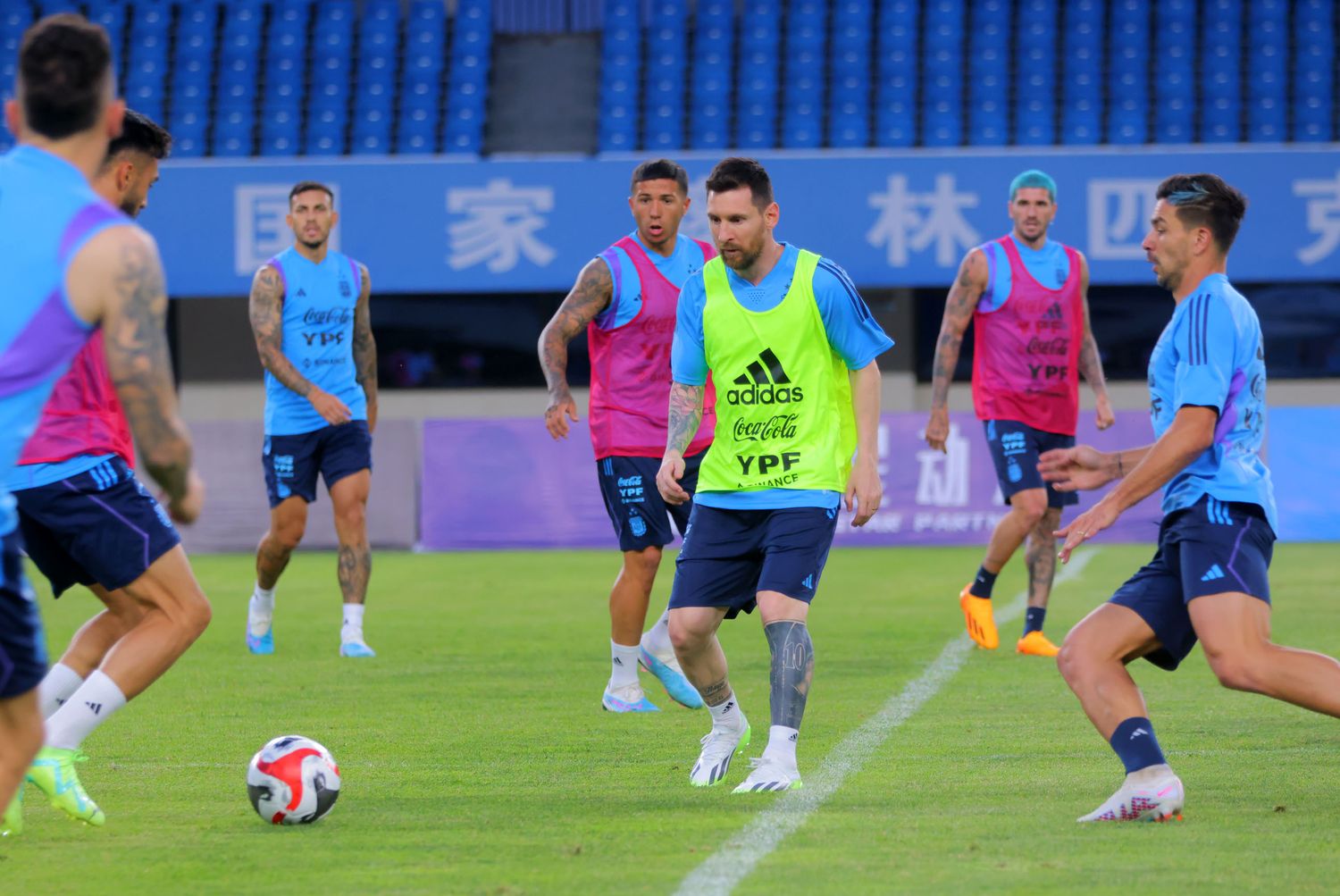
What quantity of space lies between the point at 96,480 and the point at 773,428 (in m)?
2.07

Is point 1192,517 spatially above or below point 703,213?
below

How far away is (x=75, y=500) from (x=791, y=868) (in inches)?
90.8

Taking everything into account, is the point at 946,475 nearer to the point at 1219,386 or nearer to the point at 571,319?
the point at 571,319

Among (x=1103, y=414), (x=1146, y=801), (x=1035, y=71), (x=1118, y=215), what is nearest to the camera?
(x=1146, y=801)

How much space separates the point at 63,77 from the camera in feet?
12.5

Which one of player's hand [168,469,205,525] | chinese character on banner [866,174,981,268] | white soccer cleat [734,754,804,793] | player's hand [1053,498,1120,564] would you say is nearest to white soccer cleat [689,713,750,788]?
white soccer cleat [734,754,804,793]

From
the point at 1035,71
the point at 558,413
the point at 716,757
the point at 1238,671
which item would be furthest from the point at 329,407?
the point at 1035,71

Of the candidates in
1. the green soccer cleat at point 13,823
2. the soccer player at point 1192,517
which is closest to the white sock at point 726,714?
the soccer player at point 1192,517

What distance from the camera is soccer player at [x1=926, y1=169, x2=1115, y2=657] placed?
10.0 m

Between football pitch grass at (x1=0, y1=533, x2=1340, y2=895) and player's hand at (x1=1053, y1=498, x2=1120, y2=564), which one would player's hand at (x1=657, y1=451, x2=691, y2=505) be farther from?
player's hand at (x1=1053, y1=498, x2=1120, y2=564)

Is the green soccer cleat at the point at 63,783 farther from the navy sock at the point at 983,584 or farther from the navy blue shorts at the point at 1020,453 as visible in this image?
the navy blue shorts at the point at 1020,453

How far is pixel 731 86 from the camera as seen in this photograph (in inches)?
923

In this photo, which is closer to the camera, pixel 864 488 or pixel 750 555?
pixel 864 488

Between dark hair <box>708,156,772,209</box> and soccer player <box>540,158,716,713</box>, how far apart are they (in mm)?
1875
